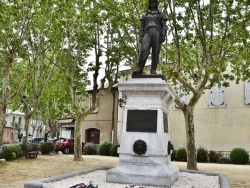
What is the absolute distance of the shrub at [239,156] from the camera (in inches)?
905

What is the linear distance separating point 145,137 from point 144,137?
3 cm

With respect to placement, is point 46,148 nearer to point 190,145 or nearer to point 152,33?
point 190,145

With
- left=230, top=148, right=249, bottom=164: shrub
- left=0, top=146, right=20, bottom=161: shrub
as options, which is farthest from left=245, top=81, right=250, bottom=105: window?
left=0, top=146, right=20, bottom=161: shrub

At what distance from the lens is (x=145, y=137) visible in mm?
9219

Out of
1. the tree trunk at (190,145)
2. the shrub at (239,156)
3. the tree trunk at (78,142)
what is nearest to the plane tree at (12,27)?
the tree trunk at (78,142)

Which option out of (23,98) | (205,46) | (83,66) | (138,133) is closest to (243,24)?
(205,46)

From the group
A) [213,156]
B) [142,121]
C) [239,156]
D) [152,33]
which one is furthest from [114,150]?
[152,33]

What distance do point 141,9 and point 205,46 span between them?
4.34 m

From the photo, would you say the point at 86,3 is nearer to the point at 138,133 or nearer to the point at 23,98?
the point at 23,98

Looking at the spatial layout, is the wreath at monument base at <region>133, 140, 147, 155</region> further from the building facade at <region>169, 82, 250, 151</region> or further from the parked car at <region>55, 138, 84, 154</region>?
the parked car at <region>55, 138, 84, 154</region>

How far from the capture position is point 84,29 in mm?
20016

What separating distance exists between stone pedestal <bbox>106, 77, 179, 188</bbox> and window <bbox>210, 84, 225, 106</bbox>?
17210 millimetres

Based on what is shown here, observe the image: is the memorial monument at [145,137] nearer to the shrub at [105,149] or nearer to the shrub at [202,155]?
the shrub at [202,155]

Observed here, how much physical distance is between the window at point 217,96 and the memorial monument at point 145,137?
17011 millimetres
